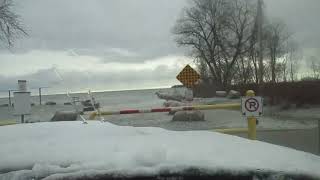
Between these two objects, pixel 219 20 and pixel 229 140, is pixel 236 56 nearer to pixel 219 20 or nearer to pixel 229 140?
pixel 219 20

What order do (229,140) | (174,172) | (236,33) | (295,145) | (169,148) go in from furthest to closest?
1. (236,33)
2. (295,145)
3. (229,140)
4. (169,148)
5. (174,172)

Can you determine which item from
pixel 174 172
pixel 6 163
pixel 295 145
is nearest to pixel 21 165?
pixel 6 163

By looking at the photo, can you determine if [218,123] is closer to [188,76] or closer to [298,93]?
[188,76]

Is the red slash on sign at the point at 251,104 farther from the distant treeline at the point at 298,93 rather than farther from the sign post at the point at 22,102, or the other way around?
the distant treeline at the point at 298,93

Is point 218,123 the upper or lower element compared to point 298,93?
lower

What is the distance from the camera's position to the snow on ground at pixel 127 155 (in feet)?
11.4

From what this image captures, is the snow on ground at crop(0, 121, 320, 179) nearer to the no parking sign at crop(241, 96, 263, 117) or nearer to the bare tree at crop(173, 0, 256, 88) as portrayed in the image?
the no parking sign at crop(241, 96, 263, 117)

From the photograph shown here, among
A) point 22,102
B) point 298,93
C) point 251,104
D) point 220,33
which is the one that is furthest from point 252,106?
point 220,33

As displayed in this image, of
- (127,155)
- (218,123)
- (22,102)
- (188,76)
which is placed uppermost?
(188,76)

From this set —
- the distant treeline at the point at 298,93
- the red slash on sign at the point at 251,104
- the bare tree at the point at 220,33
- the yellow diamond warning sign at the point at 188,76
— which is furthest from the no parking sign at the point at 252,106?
the bare tree at the point at 220,33

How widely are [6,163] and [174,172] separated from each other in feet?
3.55

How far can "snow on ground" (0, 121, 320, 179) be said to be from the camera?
347 centimetres

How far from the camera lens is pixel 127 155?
11.8ft

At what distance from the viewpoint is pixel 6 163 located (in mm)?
3572
